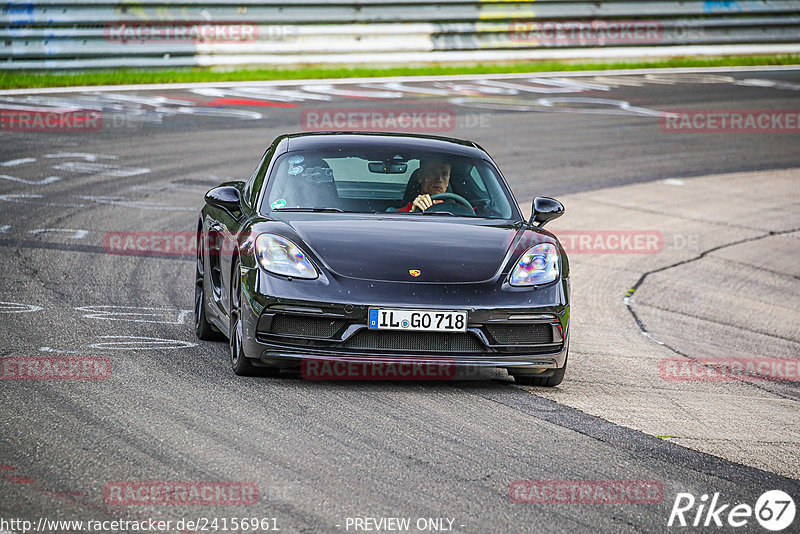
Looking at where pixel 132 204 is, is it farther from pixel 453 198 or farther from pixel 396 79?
pixel 396 79

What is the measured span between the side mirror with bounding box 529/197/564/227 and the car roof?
0.67m

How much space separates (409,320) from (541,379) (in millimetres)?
1008

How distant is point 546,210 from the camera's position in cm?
774

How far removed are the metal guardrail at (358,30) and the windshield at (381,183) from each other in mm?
14829

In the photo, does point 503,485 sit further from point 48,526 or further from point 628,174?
point 628,174

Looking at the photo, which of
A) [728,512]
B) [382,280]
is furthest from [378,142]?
[728,512]

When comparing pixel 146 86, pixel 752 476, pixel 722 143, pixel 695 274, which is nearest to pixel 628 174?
pixel 722 143

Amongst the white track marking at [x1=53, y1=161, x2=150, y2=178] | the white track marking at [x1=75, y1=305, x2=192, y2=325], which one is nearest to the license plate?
the white track marking at [x1=75, y1=305, x2=192, y2=325]

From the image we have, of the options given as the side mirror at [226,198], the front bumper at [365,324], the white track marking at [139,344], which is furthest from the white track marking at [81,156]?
the front bumper at [365,324]

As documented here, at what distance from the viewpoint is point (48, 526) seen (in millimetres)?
4367

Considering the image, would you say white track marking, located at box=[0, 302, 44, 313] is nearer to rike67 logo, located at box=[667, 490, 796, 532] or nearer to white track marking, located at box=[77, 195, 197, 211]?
white track marking, located at box=[77, 195, 197, 211]

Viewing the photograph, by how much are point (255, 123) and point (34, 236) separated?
7.73m

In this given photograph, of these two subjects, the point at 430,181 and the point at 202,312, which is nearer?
the point at 430,181

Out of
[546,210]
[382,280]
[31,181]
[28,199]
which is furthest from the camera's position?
[31,181]
